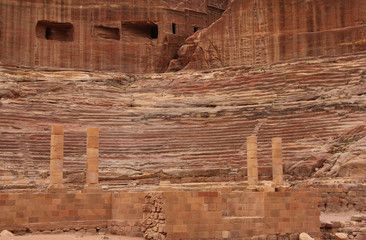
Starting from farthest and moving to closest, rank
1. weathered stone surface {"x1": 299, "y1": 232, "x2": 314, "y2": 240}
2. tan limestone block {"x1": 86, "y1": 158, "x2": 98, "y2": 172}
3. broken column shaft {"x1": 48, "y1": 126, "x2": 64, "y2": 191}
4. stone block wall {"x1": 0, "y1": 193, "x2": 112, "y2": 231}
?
broken column shaft {"x1": 48, "y1": 126, "x2": 64, "y2": 191} < tan limestone block {"x1": 86, "y1": 158, "x2": 98, "y2": 172} < stone block wall {"x1": 0, "y1": 193, "x2": 112, "y2": 231} < weathered stone surface {"x1": 299, "y1": 232, "x2": 314, "y2": 240}

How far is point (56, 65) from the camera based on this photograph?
3453cm

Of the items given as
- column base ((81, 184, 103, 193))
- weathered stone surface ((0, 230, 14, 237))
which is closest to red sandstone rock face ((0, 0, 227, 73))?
column base ((81, 184, 103, 193))

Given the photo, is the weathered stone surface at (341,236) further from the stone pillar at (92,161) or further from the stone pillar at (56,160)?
the stone pillar at (56,160)

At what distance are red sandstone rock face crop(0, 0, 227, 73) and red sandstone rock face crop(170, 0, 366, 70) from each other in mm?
2651

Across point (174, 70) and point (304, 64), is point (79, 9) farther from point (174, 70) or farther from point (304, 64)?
point (304, 64)

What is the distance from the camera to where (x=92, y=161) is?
773 inches

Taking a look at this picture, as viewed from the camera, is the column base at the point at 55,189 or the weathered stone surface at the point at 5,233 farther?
the column base at the point at 55,189

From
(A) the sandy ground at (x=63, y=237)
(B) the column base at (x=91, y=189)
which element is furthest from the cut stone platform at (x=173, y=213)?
(B) the column base at (x=91, y=189)

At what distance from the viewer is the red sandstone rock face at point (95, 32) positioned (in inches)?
1350

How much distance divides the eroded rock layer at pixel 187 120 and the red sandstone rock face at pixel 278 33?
147 cm

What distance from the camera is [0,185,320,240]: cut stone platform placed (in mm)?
13977

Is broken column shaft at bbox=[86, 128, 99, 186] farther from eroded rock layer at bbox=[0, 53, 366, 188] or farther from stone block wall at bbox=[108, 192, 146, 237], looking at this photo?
eroded rock layer at bbox=[0, 53, 366, 188]

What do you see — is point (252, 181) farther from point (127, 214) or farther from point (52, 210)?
point (52, 210)

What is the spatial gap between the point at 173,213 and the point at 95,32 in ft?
77.3
